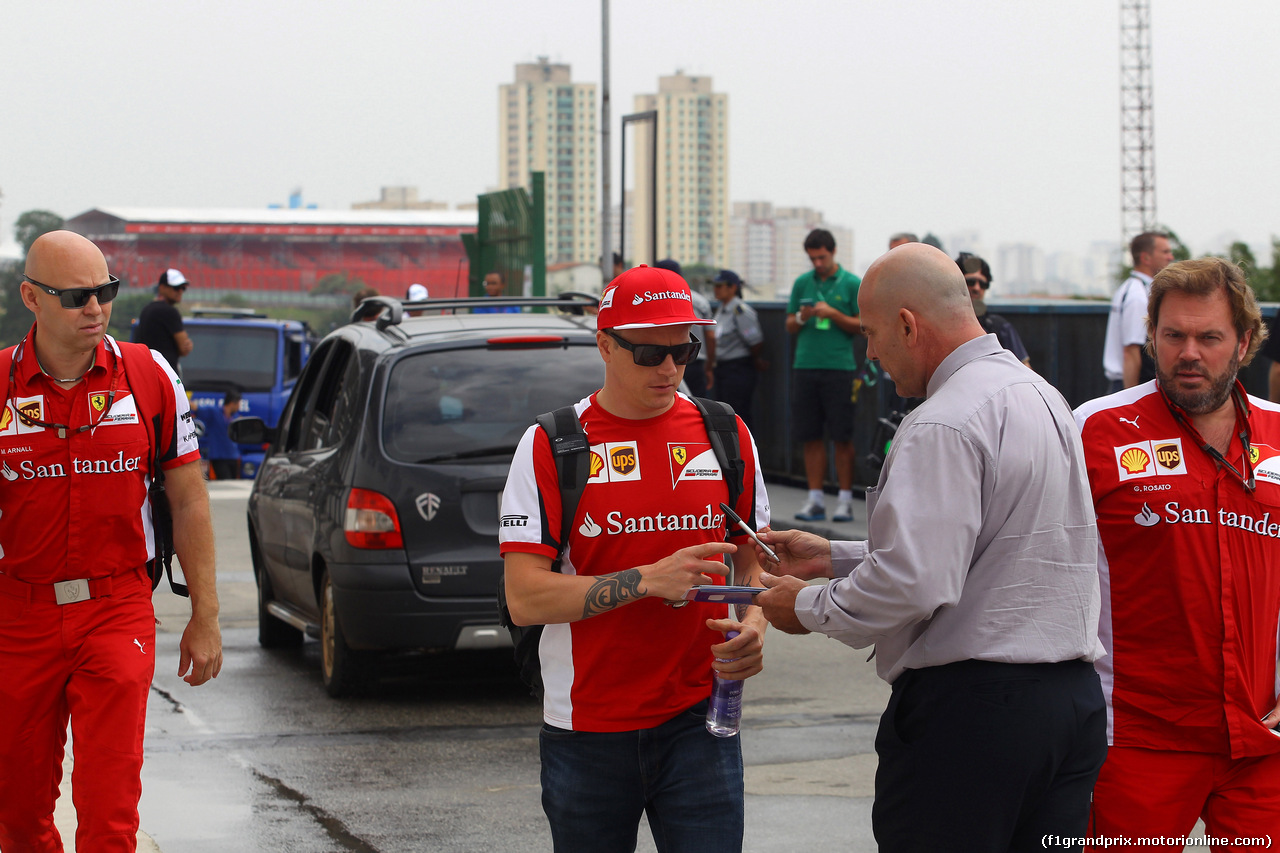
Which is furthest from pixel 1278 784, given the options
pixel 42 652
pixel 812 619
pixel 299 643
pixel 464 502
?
pixel 299 643

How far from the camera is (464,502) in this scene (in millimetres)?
6727

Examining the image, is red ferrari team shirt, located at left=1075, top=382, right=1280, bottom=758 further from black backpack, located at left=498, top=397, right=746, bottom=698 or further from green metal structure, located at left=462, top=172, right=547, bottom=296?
green metal structure, located at left=462, top=172, right=547, bottom=296

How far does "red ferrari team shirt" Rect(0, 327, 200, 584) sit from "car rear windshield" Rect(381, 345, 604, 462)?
2.66 metres

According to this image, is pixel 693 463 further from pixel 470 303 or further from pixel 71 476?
pixel 470 303

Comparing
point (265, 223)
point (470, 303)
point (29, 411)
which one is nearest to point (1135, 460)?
point (29, 411)

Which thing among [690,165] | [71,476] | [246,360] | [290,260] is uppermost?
[690,165]

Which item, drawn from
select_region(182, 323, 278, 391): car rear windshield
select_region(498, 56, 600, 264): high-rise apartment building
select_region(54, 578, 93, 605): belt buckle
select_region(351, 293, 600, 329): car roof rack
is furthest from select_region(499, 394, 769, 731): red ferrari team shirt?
select_region(498, 56, 600, 264): high-rise apartment building

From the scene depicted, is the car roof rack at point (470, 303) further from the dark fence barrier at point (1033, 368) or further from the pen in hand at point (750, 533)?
the pen in hand at point (750, 533)

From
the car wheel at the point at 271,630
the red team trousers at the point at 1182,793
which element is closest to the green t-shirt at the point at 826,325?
the car wheel at the point at 271,630

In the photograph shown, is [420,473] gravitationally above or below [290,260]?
below

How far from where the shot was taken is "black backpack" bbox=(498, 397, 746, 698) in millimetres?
3342

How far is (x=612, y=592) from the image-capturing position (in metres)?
3.23

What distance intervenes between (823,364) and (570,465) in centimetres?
914

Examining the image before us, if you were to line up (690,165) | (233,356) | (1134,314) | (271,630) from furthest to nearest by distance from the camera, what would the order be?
(690,165) → (233,356) → (1134,314) → (271,630)
